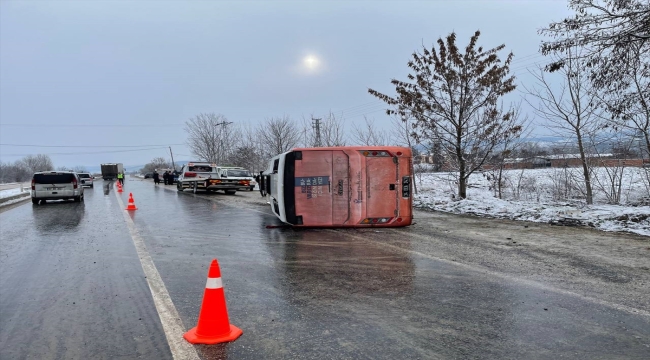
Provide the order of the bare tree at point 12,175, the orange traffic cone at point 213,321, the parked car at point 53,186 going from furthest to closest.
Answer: the bare tree at point 12,175 < the parked car at point 53,186 < the orange traffic cone at point 213,321

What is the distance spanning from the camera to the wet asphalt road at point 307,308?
3.61m

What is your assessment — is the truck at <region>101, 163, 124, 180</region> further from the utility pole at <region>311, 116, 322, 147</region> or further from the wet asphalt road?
the wet asphalt road

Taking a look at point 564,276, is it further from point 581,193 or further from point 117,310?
point 581,193

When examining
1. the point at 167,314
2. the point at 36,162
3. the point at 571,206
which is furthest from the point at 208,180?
the point at 36,162

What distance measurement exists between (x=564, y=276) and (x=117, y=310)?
19.2 ft

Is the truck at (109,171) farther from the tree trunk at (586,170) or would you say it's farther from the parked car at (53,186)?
the tree trunk at (586,170)

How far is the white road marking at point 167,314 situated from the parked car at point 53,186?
51.0ft

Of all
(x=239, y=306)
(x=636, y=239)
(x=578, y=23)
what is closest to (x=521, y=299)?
(x=239, y=306)

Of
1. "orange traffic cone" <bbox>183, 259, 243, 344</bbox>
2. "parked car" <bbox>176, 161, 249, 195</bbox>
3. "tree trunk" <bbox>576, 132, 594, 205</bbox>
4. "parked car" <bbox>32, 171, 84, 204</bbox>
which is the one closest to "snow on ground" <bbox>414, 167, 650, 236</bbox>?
"tree trunk" <bbox>576, 132, 594, 205</bbox>

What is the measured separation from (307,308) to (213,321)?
119 cm

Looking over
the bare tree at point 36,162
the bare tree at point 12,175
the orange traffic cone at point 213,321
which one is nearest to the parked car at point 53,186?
the orange traffic cone at point 213,321

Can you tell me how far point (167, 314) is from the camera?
4.48m

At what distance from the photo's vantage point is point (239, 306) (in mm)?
4746

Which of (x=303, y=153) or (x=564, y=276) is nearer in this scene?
(x=564, y=276)
